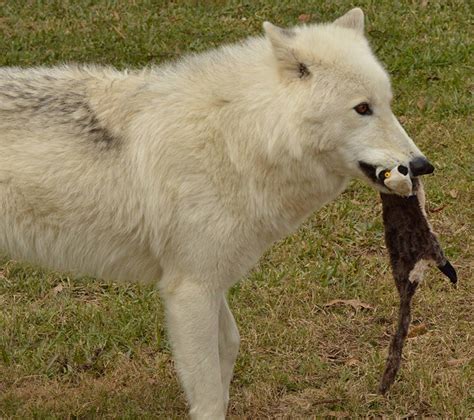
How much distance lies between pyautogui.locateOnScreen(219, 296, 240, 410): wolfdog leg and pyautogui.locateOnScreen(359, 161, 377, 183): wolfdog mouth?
1.07 m

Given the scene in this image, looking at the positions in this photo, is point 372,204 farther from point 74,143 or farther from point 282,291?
point 74,143

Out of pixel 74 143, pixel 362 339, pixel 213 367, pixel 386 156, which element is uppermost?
pixel 386 156

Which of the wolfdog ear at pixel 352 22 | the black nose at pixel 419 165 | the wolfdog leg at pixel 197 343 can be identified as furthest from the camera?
the wolfdog ear at pixel 352 22

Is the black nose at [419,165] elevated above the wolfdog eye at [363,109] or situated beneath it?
situated beneath

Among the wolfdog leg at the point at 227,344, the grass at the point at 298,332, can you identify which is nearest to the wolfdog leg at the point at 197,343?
the wolfdog leg at the point at 227,344

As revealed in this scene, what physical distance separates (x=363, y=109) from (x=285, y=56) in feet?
1.36

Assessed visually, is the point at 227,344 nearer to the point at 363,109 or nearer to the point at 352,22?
the point at 363,109

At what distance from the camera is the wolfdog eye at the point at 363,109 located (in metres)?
4.29

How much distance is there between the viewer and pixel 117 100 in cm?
467

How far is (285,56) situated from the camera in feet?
14.2

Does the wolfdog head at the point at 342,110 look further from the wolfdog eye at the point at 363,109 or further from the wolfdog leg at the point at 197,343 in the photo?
the wolfdog leg at the point at 197,343

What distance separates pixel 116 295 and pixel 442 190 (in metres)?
2.68

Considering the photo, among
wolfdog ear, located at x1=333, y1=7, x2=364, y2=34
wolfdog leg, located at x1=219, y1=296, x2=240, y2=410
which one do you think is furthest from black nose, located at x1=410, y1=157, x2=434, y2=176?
wolfdog leg, located at x1=219, y1=296, x2=240, y2=410

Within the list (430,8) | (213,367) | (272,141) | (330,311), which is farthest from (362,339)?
(430,8)
